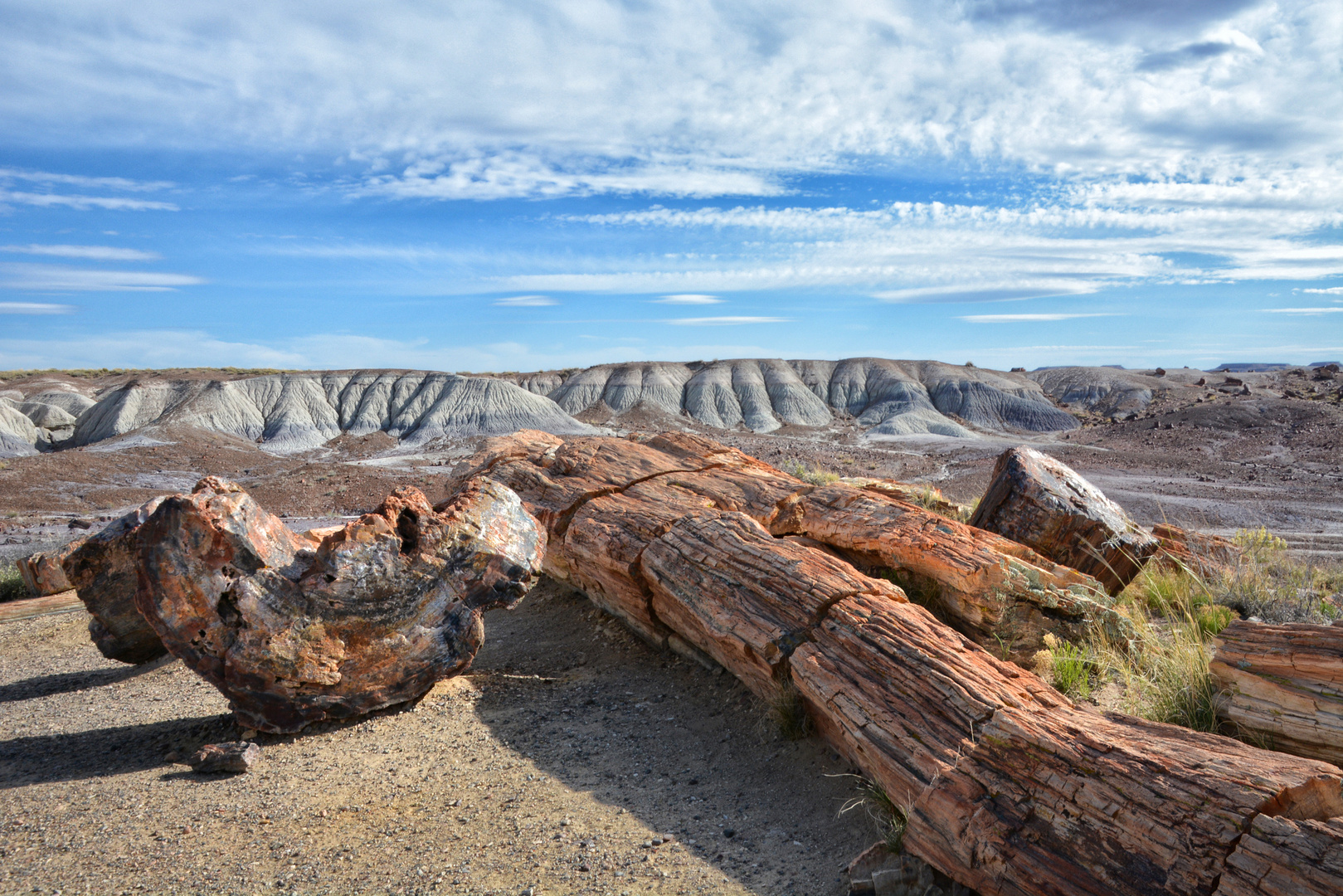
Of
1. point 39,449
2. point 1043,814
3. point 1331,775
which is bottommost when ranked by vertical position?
point 39,449

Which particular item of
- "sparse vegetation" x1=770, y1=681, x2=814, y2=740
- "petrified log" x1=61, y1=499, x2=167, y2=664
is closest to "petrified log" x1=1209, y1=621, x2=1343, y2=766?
"sparse vegetation" x1=770, y1=681, x2=814, y2=740

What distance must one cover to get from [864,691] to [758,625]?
0.97 meters

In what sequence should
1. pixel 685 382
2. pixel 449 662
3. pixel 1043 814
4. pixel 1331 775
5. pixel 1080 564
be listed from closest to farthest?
pixel 1331 775 < pixel 1043 814 < pixel 449 662 < pixel 1080 564 < pixel 685 382

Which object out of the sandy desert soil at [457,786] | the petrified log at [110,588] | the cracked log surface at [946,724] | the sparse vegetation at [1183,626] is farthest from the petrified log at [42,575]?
the sparse vegetation at [1183,626]

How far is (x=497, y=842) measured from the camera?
377 cm

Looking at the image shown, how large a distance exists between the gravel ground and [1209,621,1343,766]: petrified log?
2.22m

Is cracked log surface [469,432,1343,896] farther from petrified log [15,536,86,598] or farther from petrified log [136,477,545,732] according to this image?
petrified log [15,536,86,598]

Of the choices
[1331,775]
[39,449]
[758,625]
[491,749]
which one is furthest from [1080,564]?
[39,449]

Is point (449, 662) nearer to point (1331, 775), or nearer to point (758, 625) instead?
point (758, 625)

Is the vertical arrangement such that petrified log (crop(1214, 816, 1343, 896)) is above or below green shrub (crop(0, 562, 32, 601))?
above

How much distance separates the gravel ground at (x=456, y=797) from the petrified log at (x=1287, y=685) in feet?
7.27

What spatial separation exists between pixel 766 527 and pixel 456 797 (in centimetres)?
355

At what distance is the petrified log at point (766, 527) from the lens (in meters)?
5.46

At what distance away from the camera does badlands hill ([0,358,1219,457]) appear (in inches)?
1581
